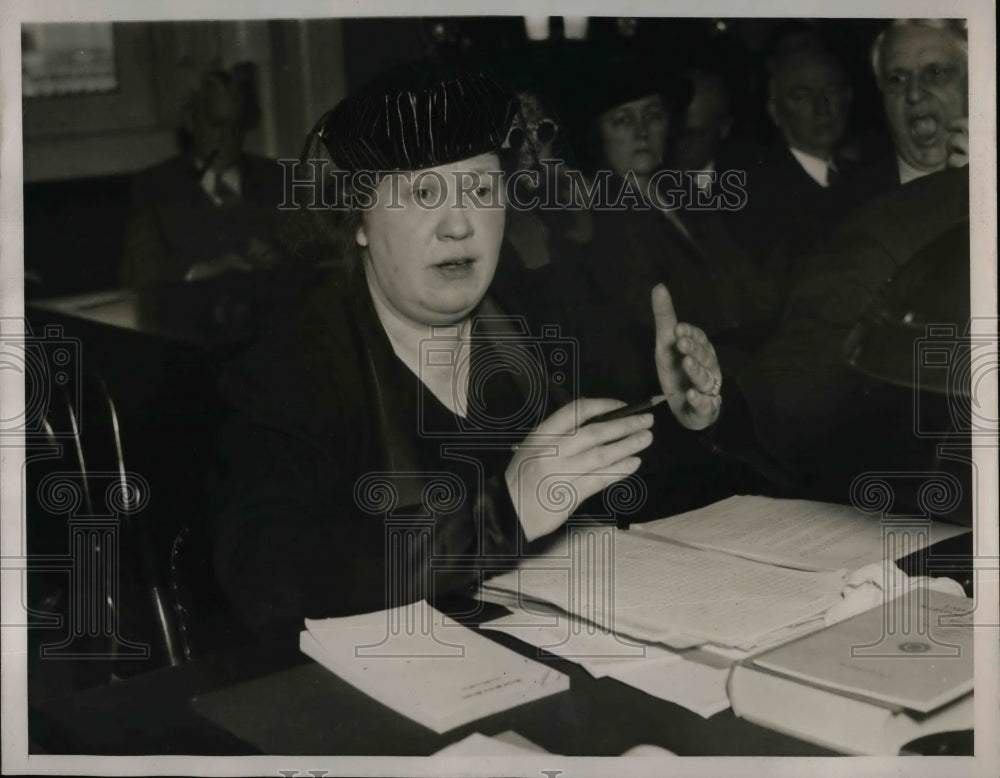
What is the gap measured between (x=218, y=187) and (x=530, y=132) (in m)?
0.53

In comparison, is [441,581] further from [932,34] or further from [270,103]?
[932,34]

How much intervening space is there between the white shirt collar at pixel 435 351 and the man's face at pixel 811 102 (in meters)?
0.64

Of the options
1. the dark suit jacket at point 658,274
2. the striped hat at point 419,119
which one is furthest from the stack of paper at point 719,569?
the striped hat at point 419,119

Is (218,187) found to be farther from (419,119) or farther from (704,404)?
(704,404)

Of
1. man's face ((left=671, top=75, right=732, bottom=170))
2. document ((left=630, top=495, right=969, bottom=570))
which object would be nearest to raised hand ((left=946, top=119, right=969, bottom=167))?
man's face ((left=671, top=75, right=732, bottom=170))

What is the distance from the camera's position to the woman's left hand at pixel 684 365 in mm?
1847

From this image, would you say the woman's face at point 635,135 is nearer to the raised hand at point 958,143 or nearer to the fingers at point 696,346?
the fingers at point 696,346

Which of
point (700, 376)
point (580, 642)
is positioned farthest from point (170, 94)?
point (580, 642)

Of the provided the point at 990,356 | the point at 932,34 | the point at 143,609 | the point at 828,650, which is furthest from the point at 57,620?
the point at 932,34

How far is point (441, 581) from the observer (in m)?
1.82

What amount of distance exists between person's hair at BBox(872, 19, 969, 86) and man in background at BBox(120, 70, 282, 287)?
1022 mm

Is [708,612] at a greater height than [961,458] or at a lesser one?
lesser

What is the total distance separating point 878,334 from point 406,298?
2.63 ft

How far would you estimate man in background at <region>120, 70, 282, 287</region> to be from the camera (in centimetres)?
183
